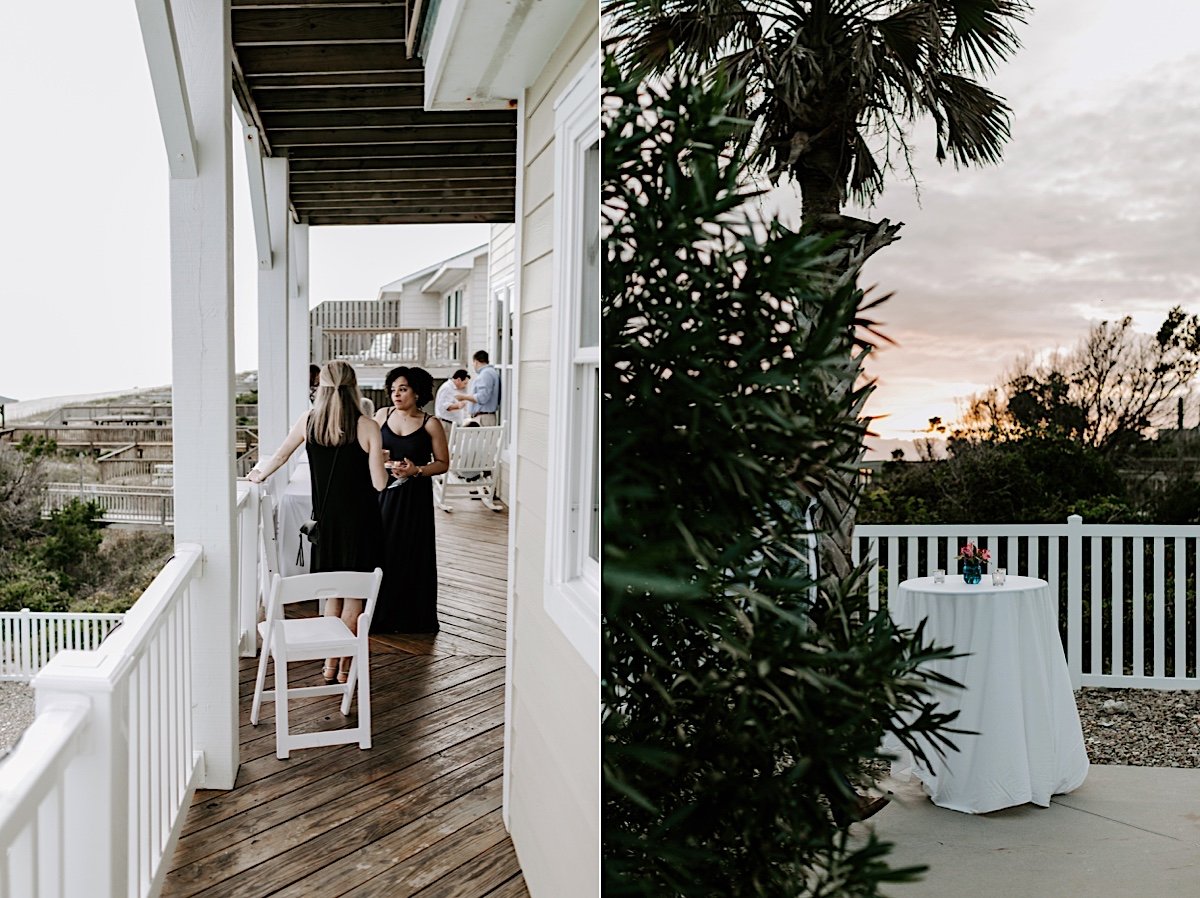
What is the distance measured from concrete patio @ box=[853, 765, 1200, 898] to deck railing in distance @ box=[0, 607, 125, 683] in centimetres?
248


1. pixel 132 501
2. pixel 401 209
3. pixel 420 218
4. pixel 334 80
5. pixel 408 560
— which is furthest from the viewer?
pixel 420 218

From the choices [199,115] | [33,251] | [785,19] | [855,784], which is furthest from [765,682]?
[33,251]

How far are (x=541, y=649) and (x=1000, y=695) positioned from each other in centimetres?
143

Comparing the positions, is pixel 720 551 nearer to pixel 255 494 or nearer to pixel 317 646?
pixel 317 646

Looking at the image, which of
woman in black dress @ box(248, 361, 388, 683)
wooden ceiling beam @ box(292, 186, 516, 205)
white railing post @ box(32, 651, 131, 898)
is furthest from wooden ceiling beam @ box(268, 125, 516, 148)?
white railing post @ box(32, 651, 131, 898)

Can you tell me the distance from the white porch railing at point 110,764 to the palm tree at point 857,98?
3.71 feet

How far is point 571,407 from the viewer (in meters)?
1.75

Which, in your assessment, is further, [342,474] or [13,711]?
[342,474]

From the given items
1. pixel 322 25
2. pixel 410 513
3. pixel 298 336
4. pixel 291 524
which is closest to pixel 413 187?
pixel 298 336

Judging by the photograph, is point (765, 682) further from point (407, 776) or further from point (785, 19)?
point (407, 776)

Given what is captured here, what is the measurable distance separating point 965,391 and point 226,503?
2529mm

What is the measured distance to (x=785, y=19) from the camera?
960 mm

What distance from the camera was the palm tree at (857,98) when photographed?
927mm

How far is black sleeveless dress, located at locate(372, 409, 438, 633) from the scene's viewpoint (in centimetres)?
502
